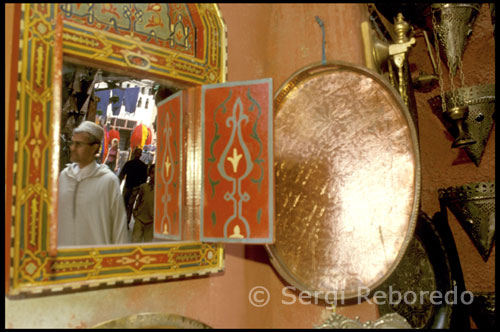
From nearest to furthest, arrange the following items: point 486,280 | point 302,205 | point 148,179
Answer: point 302,205, point 486,280, point 148,179

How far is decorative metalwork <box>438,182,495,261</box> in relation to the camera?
7.60ft

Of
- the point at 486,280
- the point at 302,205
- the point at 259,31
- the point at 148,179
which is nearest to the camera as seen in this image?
the point at 302,205

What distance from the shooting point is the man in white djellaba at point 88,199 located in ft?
7.98

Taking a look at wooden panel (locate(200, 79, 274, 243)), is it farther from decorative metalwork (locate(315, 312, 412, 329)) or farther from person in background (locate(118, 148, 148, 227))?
person in background (locate(118, 148, 148, 227))

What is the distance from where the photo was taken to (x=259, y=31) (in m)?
2.66

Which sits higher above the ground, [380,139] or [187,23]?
A: [187,23]

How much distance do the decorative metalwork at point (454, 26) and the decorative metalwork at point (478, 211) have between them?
2.32 feet

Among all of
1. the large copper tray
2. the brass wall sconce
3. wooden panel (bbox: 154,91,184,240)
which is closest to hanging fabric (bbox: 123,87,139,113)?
wooden panel (bbox: 154,91,184,240)

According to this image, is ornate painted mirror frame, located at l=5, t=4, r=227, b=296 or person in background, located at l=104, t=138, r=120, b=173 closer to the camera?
ornate painted mirror frame, located at l=5, t=4, r=227, b=296

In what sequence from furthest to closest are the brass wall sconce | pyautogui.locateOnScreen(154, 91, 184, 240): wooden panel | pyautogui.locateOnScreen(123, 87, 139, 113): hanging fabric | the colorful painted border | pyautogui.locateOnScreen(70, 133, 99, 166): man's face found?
pyautogui.locateOnScreen(123, 87, 139, 113): hanging fabric, pyautogui.locateOnScreen(70, 133, 99, 166): man's face, the brass wall sconce, pyautogui.locateOnScreen(154, 91, 184, 240): wooden panel, the colorful painted border

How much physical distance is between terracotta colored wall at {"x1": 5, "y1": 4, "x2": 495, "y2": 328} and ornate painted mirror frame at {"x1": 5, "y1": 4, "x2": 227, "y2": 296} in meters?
0.11

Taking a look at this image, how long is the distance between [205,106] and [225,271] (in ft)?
2.86

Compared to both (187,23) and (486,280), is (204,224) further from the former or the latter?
(486,280)

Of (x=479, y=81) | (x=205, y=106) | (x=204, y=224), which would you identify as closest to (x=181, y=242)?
(x=204, y=224)
